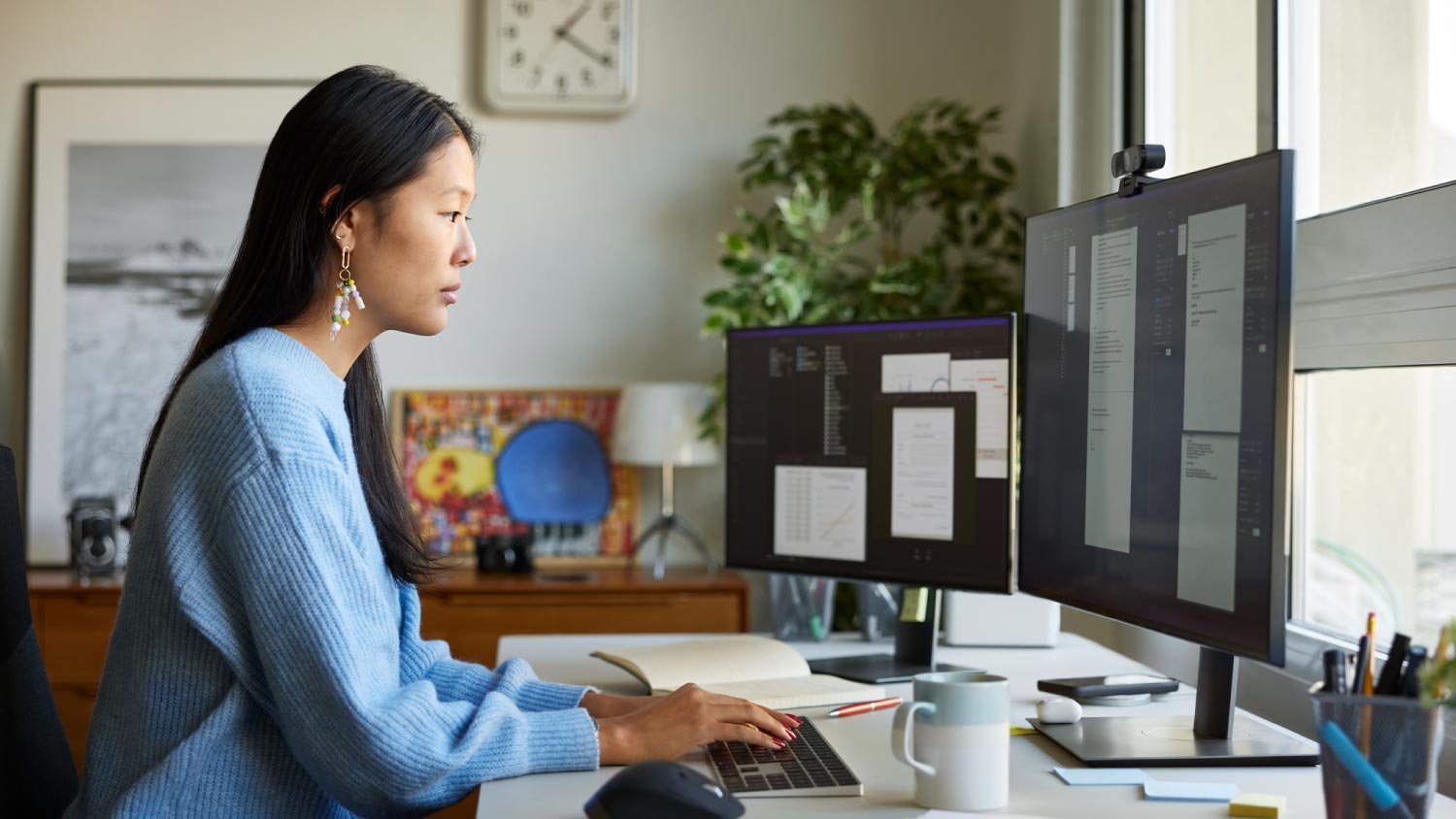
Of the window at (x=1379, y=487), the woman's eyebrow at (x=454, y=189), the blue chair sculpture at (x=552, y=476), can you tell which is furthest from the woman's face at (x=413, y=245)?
the window at (x=1379, y=487)

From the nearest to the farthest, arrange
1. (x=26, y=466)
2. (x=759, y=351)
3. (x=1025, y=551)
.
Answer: (x=1025, y=551) < (x=759, y=351) < (x=26, y=466)

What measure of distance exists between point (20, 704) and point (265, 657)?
1.13 feet

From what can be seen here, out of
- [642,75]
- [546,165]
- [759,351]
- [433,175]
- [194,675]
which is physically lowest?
[194,675]

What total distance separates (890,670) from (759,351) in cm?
49

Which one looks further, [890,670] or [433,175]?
[890,670]

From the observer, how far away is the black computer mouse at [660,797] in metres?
0.96

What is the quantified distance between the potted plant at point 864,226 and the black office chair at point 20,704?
2.02m

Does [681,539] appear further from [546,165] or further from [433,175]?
[433,175]

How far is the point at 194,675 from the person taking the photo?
1.14 metres

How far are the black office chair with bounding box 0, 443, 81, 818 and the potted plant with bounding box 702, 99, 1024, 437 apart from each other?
2.02 m

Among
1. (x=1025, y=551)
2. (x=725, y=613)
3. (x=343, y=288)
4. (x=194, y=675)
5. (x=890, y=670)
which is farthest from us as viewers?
(x=725, y=613)

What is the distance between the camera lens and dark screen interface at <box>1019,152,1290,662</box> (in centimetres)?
110

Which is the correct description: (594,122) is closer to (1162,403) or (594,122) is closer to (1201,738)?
(1162,403)

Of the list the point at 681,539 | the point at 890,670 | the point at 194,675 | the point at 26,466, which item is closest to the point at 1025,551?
the point at 890,670
